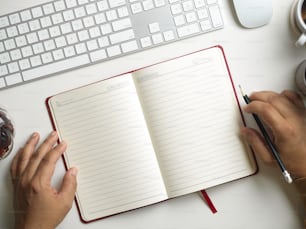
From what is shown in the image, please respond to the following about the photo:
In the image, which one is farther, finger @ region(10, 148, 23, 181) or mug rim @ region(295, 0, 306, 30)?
finger @ region(10, 148, 23, 181)

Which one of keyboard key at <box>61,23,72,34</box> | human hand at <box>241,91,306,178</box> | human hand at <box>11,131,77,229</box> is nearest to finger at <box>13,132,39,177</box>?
human hand at <box>11,131,77,229</box>

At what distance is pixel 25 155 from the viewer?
2.38 ft

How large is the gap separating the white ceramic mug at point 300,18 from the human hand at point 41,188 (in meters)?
0.48

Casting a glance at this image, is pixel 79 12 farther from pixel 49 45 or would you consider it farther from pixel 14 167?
pixel 14 167

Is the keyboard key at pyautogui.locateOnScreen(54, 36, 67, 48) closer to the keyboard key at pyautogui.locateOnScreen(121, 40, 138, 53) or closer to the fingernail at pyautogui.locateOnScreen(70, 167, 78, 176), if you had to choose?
the keyboard key at pyautogui.locateOnScreen(121, 40, 138, 53)

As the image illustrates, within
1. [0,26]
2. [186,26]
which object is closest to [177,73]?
[186,26]

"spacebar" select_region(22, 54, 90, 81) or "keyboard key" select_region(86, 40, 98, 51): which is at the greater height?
"keyboard key" select_region(86, 40, 98, 51)

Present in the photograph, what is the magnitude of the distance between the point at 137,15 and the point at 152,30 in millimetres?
41

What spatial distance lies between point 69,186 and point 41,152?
89 mm

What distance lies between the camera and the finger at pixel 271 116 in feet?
2.16

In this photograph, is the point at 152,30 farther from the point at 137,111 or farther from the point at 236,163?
the point at 236,163

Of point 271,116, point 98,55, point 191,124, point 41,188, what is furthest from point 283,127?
point 41,188

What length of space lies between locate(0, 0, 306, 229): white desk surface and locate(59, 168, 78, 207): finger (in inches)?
1.1

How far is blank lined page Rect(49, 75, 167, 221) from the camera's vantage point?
2.30ft
